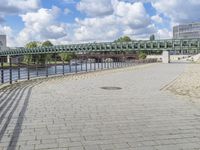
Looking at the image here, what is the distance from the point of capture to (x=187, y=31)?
17538 cm

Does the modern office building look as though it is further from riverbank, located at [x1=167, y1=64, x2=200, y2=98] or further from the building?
riverbank, located at [x1=167, y1=64, x2=200, y2=98]

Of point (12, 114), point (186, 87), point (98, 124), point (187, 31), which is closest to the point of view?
point (98, 124)

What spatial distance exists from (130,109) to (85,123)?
2192 mm

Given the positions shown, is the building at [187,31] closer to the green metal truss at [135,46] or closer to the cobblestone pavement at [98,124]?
the green metal truss at [135,46]

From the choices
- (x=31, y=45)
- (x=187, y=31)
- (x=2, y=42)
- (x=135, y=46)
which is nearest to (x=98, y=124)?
(x=135, y=46)

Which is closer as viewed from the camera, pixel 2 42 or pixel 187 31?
pixel 2 42

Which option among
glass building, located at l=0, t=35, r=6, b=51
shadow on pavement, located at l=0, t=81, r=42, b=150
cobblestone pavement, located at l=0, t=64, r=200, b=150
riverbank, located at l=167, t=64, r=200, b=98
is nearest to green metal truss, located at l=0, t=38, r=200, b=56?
glass building, located at l=0, t=35, r=6, b=51

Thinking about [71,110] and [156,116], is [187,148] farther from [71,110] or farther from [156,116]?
[71,110]

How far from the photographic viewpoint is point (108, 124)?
6.80m

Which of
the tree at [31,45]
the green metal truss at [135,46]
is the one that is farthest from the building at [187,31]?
the tree at [31,45]

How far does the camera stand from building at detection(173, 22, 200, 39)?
168500 mm

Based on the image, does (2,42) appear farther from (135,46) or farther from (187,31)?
(187,31)

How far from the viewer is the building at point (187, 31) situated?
553 feet

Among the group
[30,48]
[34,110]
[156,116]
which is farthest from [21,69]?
[30,48]
